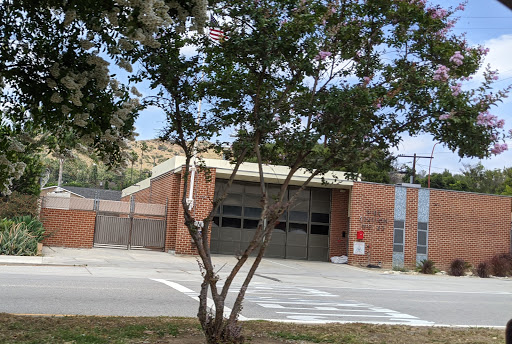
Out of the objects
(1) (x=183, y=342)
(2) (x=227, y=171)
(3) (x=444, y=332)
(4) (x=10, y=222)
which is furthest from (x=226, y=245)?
(1) (x=183, y=342)

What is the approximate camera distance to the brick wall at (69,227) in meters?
23.6

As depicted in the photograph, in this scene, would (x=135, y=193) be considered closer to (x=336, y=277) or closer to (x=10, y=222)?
(x=10, y=222)

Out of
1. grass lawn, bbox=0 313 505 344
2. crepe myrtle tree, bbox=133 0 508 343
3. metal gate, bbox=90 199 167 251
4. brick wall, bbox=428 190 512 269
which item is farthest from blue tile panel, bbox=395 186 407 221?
crepe myrtle tree, bbox=133 0 508 343

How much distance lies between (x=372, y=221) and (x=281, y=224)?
4.63m

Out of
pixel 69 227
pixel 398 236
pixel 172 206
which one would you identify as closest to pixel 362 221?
pixel 398 236

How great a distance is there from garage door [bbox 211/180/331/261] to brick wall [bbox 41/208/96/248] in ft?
19.8

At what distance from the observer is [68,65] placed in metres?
5.68

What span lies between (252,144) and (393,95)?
6.05 feet

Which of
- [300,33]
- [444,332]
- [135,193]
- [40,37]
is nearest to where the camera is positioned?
[40,37]

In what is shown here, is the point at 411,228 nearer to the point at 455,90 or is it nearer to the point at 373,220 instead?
the point at 373,220

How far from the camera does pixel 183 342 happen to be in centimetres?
651

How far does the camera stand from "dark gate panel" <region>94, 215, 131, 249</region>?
2508 cm

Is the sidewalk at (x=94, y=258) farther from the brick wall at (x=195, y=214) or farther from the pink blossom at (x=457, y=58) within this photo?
the pink blossom at (x=457, y=58)

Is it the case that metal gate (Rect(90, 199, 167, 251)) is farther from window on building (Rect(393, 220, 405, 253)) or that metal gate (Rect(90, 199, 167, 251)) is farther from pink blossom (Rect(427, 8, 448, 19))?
pink blossom (Rect(427, 8, 448, 19))
